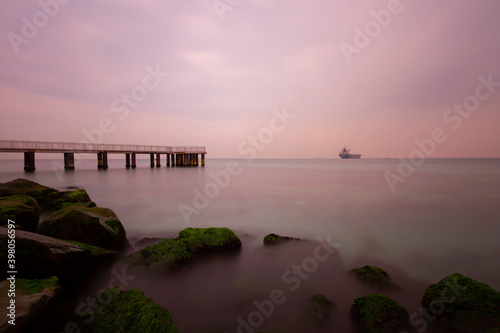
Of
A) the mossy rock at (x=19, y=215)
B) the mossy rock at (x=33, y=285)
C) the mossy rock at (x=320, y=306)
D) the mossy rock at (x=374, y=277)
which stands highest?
the mossy rock at (x=19, y=215)

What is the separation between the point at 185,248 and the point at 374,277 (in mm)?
4820

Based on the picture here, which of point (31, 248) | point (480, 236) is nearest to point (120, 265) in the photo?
point (31, 248)

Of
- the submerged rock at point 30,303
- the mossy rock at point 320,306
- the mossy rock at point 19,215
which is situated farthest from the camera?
the mossy rock at point 19,215

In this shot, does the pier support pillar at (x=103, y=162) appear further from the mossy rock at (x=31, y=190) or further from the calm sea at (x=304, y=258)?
the calm sea at (x=304, y=258)

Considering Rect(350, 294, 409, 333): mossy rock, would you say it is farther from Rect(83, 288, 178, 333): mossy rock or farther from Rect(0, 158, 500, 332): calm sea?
Rect(83, 288, 178, 333): mossy rock

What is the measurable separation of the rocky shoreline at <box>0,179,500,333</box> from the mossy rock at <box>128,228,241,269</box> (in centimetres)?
2

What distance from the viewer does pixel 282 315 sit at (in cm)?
414

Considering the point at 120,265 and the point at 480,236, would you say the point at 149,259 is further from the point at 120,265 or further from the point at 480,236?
the point at 480,236

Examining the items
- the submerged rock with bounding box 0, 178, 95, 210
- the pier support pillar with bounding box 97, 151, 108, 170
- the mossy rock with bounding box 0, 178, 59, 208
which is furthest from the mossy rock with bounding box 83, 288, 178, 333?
the pier support pillar with bounding box 97, 151, 108, 170

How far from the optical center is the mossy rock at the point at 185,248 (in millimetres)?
5477

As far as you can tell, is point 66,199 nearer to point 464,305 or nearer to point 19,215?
point 19,215

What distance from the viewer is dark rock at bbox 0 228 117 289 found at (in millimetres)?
3845

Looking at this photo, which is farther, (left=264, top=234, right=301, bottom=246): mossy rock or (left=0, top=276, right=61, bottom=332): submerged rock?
(left=264, top=234, right=301, bottom=246): mossy rock

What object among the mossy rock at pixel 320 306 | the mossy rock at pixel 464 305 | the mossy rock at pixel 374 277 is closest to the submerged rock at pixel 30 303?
the mossy rock at pixel 320 306
